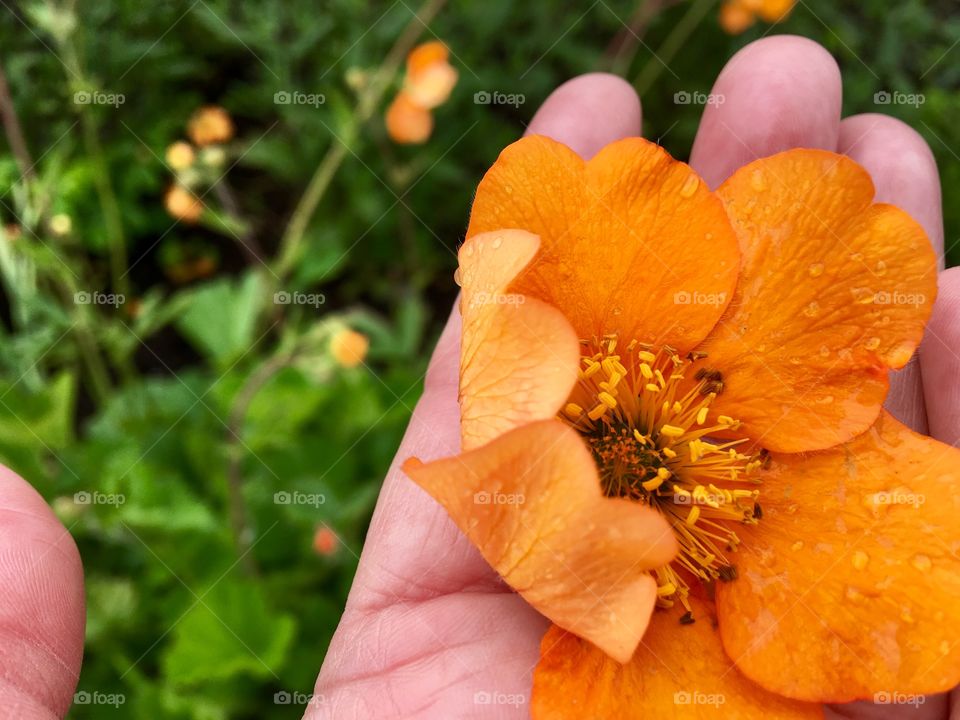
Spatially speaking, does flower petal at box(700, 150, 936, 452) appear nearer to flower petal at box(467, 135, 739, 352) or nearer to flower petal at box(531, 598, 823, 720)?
flower petal at box(467, 135, 739, 352)

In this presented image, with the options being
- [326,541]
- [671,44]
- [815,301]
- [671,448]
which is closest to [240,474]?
[326,541]

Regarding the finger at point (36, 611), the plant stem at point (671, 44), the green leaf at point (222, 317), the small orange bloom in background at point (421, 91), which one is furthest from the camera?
the plant stem at point (671, 44)

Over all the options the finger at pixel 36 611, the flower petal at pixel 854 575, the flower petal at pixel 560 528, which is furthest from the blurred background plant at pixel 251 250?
the flower petal at pixel 854 575

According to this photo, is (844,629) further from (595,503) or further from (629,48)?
(629,48)

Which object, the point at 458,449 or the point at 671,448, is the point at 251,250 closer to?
the point at 458,449

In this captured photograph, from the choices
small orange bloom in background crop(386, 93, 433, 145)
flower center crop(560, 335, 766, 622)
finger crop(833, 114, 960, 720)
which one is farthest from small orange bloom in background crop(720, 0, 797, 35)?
flower center crop(560, 335, 766, 622)

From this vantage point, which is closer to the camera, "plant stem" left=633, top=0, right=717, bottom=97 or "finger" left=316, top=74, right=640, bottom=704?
"finger" left=316, top=74, right=640, bottom=704

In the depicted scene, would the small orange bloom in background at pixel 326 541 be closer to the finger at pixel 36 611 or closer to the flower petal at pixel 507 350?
the finger at pixel 36 611
